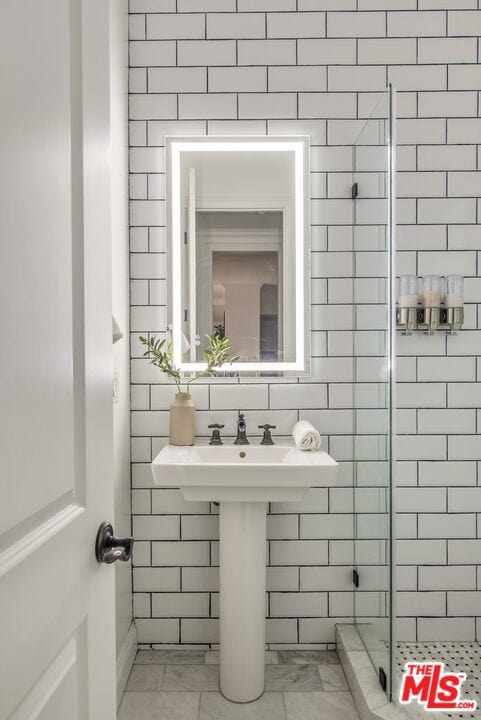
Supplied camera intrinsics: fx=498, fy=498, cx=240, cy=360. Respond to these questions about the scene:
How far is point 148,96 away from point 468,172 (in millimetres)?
1372

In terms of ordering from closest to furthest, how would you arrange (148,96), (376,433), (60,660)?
(60,660), (376,433), (148,96)

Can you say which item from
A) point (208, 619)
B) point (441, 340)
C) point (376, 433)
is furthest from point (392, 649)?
point (441, 340)

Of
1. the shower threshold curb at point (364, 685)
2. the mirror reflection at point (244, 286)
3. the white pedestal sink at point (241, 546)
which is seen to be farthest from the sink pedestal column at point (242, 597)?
the mirror reflection at point (244, 286)

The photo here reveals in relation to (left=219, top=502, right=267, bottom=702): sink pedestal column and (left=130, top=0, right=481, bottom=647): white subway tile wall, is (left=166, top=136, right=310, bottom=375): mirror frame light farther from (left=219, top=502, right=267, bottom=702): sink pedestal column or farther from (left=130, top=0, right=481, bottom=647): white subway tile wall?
(left=219, top=502, right=267, bottom=702): sink pedestal column

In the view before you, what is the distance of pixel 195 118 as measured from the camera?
6.85 feet

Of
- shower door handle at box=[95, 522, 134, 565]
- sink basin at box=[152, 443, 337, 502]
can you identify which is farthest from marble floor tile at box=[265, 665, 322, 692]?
shower door handle at box=[95, 522, 134, 565]

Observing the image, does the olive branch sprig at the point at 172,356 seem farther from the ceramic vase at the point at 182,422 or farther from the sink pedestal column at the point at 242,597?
the sink pedestal column at the point at 242,597

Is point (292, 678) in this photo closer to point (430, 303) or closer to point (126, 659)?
point (126, 659)

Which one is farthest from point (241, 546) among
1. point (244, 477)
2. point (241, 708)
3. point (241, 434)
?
point (241, 708)

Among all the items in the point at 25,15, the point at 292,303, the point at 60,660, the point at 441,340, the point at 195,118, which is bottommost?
the point at 60,660

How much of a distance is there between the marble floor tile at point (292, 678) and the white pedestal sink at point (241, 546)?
9 cm

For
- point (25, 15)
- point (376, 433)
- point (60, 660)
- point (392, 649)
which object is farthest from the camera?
point (376, 433)

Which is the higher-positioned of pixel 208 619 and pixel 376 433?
pixel 376 433

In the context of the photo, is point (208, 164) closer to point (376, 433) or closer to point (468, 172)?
point (468, 172)
